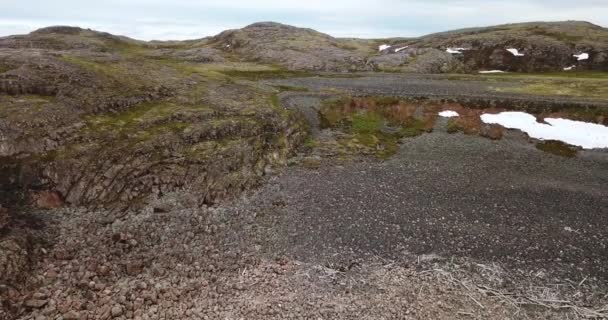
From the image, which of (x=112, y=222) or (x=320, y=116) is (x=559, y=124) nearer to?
(x=320, y=116)

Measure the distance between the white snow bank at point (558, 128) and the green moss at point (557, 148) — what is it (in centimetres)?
137

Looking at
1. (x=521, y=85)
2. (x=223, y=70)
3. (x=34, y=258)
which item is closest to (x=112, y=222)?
(x=34, y=258)

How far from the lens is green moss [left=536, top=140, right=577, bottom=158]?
49.0 metres

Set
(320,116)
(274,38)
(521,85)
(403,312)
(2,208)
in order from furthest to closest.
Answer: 1. (274,38)
2. (521,85)
3. (320,116)
4. (2,208)
5. (403,312)

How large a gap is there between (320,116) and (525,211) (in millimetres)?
32838

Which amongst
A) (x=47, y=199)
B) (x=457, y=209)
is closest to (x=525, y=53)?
(x=457, y=209)

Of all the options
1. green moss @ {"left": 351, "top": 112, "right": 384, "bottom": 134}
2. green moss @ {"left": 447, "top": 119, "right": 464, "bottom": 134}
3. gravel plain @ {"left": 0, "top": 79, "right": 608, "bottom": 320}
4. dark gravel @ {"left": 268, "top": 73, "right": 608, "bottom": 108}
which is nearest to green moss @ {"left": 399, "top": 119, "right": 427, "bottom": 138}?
green moss @ {"left": 447, "top": 119, "right": 464, "bottom": 134}

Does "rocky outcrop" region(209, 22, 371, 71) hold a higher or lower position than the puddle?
higher

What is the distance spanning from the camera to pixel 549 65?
10938 centimetres

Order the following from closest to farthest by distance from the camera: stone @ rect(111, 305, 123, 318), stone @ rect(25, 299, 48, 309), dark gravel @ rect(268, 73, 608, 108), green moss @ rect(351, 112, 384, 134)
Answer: stone @ rect(111, 305, 123, 318) < stone @ rect(25, 299, 48, 309) < green moss @ rect(351, 112, 384, 134) < dark gravel @ rect(268, 73, 608, 108)

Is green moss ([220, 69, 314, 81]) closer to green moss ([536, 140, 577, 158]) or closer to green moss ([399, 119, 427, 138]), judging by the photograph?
green moss ([399, 119, 427, 138])

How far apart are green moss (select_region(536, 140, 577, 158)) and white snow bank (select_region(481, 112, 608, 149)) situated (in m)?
1.37

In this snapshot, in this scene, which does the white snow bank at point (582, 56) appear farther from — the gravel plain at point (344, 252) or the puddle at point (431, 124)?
the gravel plain at point (344, 252)

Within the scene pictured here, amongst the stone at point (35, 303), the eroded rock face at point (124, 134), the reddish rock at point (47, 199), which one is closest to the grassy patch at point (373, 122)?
the eroded rock face at point (124, 134)
